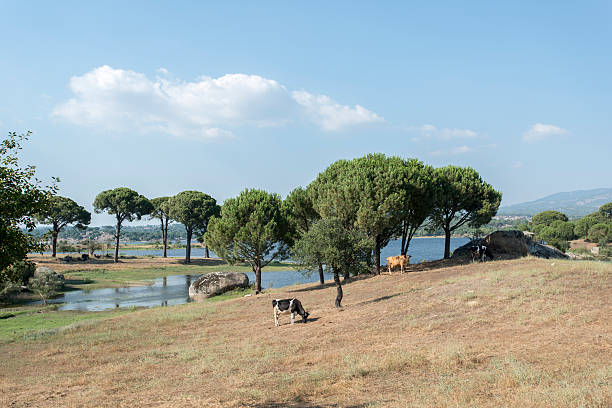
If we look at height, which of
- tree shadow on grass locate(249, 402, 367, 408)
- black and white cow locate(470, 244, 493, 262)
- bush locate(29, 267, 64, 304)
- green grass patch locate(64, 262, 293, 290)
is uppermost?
black and white cow locate(470, 244, 493, 262)

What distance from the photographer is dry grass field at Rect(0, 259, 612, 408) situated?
11039mm

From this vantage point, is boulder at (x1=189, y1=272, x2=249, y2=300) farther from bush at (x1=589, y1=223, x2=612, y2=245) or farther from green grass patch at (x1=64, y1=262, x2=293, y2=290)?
bush at (x1=589, y1=223, x2=612, y2=245)

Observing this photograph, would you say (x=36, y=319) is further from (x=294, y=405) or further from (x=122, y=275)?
(x=122, y=275)

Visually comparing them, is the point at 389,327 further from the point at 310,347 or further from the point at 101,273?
the point at 101,273

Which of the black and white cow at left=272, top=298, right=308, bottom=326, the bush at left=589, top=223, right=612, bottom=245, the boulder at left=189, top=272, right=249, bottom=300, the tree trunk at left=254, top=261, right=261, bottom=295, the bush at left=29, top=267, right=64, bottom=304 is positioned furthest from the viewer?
the bush at left=589, top=223, right=612, bottom=245

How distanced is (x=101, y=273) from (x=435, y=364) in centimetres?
7134

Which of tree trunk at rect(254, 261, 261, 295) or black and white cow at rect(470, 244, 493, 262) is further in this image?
tree trunk at rect(254, 261, 261, 295)

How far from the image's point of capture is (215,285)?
161 feet

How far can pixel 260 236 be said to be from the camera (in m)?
45.0

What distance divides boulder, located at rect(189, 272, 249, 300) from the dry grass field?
18.9m

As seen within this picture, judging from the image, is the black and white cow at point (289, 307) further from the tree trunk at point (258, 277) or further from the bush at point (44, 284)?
the bush at point (44, 284)

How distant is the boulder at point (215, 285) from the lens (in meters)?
48.3

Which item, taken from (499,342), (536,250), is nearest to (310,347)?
(499,342)

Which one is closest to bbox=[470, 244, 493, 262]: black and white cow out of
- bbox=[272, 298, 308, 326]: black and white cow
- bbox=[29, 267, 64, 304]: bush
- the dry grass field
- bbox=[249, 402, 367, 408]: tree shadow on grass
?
the dry grass field
